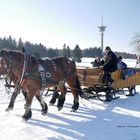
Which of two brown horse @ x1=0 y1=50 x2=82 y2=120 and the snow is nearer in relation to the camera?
the snow

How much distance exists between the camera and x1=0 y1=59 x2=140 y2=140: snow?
6.84 m

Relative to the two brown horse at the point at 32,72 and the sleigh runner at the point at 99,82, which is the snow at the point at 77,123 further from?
the sleigh runner at the point at 99,82

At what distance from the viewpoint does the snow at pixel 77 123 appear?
6.84m

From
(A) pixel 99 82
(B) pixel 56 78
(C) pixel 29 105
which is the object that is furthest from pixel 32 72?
(A) pixel 99 82

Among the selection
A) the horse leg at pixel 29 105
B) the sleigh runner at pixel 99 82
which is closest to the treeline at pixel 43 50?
the sleigh runner at pixel 99 82

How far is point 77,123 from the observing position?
26.9 feet

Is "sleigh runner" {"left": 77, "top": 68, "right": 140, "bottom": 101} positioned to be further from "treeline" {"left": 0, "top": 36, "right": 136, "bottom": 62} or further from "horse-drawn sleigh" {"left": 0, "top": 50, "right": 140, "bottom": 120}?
"treeline" {"left": 0, "top": 36, "right": 136, "bottom": 62}

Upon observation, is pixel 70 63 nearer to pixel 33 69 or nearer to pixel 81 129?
pixel 33 69

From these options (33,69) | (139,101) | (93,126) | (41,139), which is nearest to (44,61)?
(33,69)

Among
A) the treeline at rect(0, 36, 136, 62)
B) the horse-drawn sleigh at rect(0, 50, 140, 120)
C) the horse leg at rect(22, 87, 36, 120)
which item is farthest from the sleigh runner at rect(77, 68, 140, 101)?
the treeline at rect(0, 36, 136, 62)

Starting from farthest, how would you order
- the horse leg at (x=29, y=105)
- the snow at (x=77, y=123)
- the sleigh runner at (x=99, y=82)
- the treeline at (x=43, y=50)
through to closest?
the treeline at (x=43, y=50) < the sleigh runner at (x=99, y=82) < the horse leg at (x=29, y=105) < the snow at (x=77, y=123)

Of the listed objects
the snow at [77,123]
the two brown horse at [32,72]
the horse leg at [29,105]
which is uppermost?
the two brown horse at [32,72]

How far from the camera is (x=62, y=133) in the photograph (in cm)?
709

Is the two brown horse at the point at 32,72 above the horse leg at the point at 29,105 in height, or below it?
above
